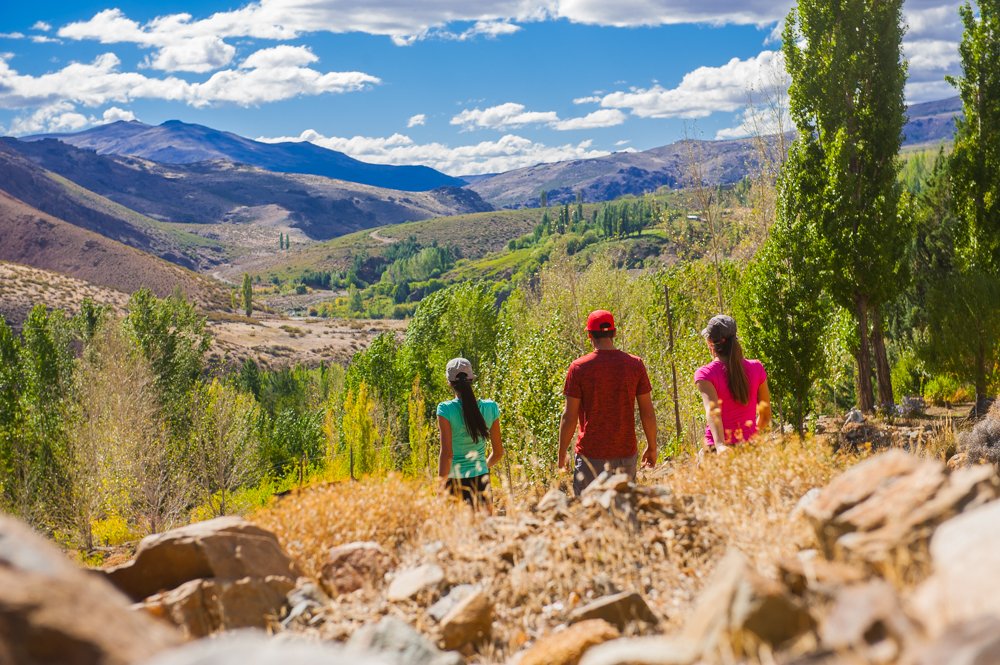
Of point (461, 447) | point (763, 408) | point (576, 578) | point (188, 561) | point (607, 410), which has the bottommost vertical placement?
point (576, 578)

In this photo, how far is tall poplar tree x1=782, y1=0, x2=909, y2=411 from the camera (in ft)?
57.4

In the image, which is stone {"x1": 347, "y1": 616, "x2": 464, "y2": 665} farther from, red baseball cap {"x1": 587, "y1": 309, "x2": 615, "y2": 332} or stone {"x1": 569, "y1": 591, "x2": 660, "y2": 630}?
red baseball cap {"x1": 587, "y1": 309, "x2": 615, "y2": 332}

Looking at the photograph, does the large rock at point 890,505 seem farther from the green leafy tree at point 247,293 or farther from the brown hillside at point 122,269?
the brown hillside at point 122,269

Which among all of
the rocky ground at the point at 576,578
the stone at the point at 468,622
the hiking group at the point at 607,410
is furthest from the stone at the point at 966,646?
the hiking group at the point at 607,410

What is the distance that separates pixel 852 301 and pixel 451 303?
25.7 m

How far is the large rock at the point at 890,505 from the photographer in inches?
143

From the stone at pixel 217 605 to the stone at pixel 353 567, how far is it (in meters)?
0.39

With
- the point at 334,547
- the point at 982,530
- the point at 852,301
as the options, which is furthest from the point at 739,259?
the point at 982,530

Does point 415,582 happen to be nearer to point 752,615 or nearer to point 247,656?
point 752,615

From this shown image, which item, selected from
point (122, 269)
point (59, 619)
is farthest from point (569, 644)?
point (122, 269)

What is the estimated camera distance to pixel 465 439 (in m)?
7.30

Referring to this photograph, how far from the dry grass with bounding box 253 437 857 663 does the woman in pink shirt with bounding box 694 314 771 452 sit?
24cm

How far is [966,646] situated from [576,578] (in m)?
3.29

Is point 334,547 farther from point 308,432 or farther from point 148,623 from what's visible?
point 308,432
